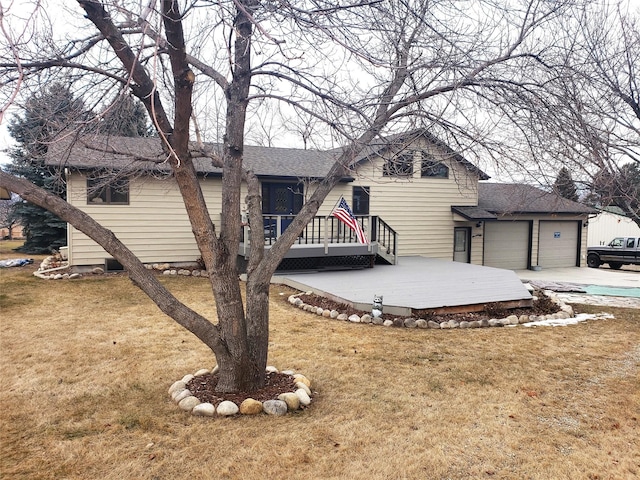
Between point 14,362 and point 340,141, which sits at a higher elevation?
point 340,141

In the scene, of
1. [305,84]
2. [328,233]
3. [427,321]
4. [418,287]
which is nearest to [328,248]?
[328,233]

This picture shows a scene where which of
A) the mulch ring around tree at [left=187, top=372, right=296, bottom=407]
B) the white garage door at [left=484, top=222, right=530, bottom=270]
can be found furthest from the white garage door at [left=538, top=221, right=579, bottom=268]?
the mulch ring around tree at [left=187, top=372, right=296, bottom=407]

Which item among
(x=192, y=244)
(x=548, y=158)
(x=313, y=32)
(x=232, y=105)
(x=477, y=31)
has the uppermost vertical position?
(x=477, y=31)

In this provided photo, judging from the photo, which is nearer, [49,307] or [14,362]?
[14,362]

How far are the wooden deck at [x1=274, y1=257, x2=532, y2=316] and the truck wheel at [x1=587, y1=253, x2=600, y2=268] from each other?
1097 cm

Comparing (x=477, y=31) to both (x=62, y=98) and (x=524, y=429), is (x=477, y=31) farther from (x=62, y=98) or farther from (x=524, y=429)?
(x=62, y=98)

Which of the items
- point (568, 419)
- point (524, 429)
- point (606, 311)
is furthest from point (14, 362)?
point (606, 311)

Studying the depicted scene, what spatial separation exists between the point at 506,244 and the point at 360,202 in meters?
6.02

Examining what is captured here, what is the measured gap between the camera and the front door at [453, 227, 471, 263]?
15.2 m

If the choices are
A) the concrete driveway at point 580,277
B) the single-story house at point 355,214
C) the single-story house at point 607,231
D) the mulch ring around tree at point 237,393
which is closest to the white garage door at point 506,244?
the single-story house at point 355,214

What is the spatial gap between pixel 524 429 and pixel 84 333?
18.2 ft

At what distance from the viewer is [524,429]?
334 centimetres

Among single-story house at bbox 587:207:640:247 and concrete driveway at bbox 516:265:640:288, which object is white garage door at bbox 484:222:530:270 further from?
single-story house at bbox 587:207:640:247

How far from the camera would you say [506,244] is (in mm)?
15773
